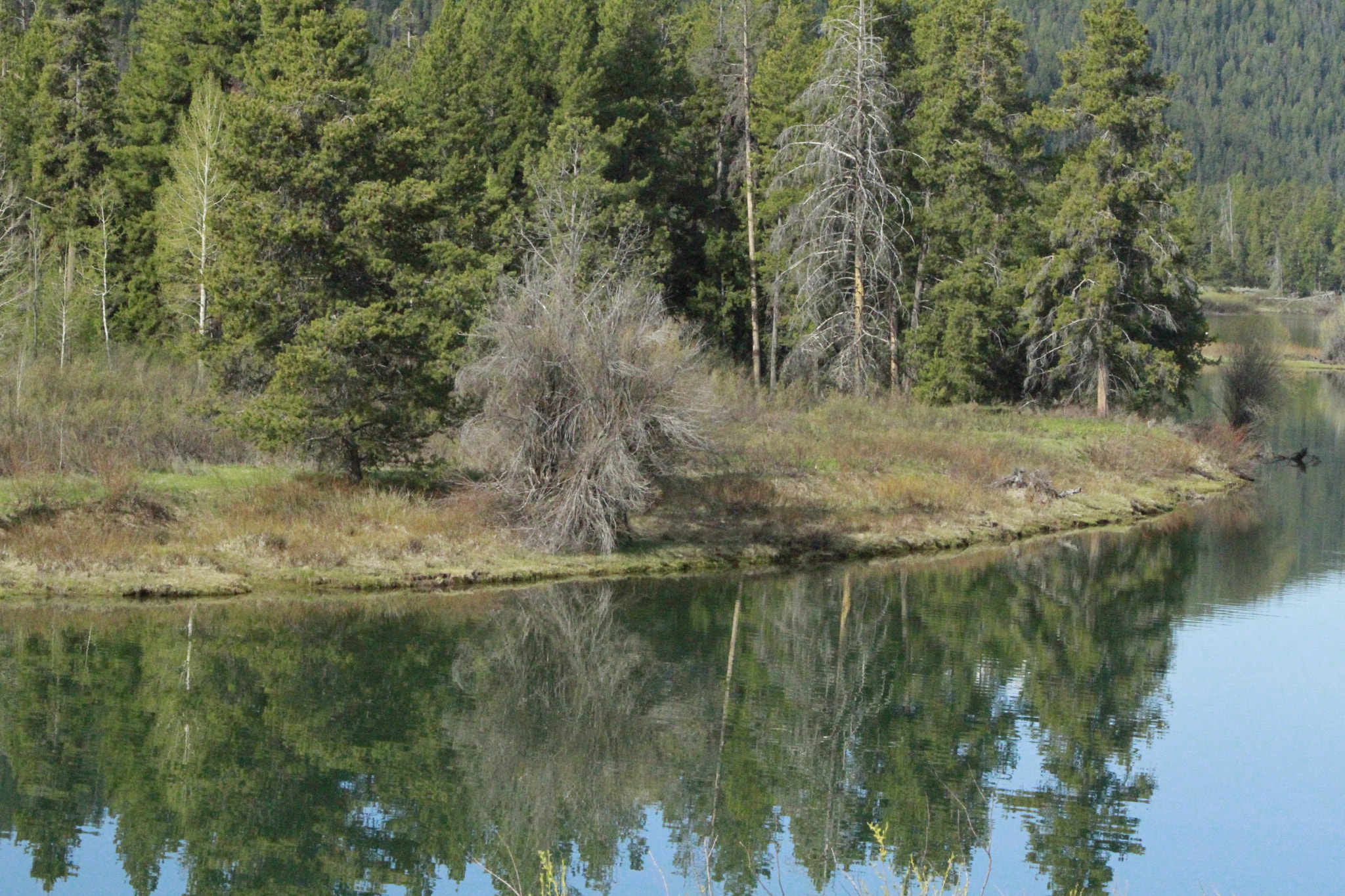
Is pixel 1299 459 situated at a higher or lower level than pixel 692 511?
lower

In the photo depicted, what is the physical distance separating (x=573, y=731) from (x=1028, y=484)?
2308cm

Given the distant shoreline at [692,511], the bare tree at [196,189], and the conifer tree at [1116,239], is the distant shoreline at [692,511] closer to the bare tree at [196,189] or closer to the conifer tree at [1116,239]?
the conifer tree at [1116,239]

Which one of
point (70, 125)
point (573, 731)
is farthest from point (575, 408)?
point (70, 125)

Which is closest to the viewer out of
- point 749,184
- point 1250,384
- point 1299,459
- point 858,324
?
point 858,324

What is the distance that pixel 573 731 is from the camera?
1923cm

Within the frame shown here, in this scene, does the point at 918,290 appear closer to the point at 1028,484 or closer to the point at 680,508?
the point at 1028,484

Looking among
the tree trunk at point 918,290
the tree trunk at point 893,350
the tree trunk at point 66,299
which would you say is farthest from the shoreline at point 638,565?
the tree trunk at point 66,299

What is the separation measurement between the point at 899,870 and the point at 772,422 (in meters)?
27.0

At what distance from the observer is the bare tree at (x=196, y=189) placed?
39188mm

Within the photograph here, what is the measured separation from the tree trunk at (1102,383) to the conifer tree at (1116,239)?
4 centimetres

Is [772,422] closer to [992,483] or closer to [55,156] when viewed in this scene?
[992,483]

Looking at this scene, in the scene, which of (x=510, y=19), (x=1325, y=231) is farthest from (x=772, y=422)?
(x=1325, y=231)

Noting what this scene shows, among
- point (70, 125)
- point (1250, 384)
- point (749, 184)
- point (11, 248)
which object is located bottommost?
point (1250, 384)

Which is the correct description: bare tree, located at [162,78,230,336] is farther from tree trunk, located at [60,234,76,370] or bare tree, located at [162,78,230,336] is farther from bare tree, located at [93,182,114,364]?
tree trunk, located at [60,234,76,370]
